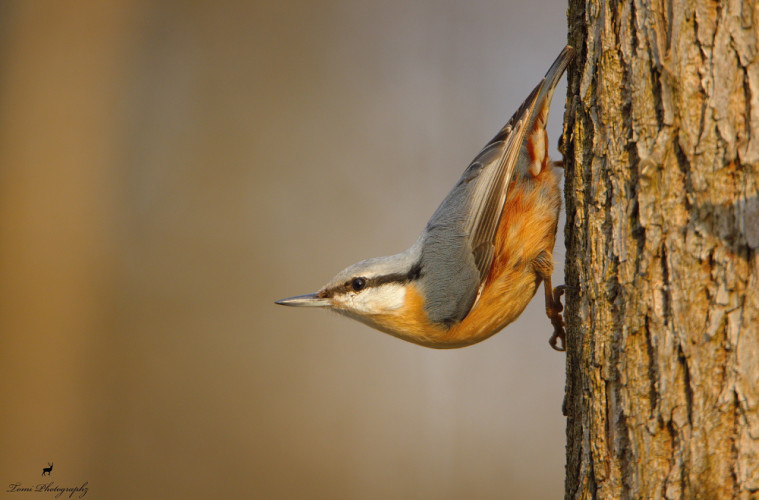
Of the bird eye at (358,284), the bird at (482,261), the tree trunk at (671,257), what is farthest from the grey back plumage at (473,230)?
the tree trunk at (671,257)

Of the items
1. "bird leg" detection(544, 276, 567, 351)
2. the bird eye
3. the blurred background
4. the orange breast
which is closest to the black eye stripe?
the bird eye

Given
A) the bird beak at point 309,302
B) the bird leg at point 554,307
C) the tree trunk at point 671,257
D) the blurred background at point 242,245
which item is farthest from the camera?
the blurred background at point 242,245

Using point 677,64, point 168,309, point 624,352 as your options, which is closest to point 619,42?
point 677,64

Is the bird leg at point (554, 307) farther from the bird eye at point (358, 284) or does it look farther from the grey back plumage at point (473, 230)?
the bird eye at point (358, 284)

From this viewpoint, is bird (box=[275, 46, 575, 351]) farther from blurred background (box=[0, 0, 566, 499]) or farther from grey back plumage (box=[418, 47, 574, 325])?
blurred background (box=[0, 0, 566, 499])

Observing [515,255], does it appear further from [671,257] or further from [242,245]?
[242,245]

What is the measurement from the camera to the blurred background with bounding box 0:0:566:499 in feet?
11.5

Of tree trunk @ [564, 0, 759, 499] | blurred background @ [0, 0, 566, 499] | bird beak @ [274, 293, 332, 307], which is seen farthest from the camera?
blurred background @ [0, 0, 566, 499]

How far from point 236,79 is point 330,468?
2.73 m

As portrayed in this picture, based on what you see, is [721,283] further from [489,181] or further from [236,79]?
[236,79]

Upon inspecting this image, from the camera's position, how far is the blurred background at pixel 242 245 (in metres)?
3.50

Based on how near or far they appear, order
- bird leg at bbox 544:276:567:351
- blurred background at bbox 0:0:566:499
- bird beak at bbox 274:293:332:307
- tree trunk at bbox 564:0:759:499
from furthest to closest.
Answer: blurred background at bbox 0:0:566:499 < bird beak at bbox 274:293:332:307 < bird leg at bbox 544:276:567:351 < tree trunk at bbox 564:0:759:499

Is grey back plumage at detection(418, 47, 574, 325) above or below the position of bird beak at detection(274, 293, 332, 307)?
above

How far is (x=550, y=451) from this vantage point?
3.86 meters
